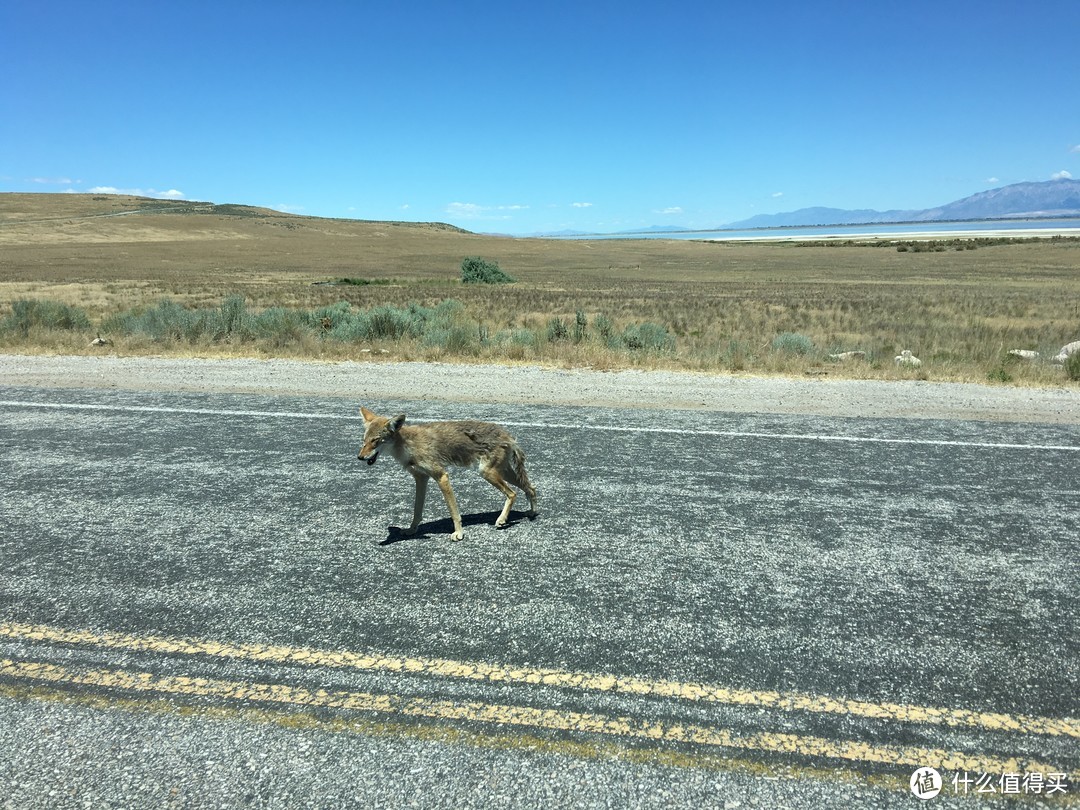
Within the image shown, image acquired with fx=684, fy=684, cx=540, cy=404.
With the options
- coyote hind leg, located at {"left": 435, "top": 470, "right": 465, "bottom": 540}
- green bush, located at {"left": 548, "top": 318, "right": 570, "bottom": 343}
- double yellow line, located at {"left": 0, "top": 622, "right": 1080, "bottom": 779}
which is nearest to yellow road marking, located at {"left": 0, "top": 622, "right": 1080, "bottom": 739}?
double yellow line, located at {"left": 0, "top": 622, "right": 1080, "bottom": 779}

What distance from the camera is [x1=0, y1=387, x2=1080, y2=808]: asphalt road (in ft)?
9.16

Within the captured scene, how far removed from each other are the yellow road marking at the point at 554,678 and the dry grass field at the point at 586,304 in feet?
31.2

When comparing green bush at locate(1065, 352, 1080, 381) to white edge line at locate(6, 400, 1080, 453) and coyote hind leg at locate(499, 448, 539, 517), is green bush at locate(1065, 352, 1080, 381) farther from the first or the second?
coyote hind leg at locate(499, 448, 539, 517)

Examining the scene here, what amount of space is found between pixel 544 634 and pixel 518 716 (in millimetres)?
660

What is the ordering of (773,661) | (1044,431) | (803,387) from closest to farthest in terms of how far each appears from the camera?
(773,661)
(1044,431)
(803,387)

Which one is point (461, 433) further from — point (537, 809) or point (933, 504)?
point (933, 504)

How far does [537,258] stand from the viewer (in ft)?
315

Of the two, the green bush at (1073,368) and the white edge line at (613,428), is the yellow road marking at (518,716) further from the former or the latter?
the green bush at (1073,368)

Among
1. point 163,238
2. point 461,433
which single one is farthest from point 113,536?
point 163,238

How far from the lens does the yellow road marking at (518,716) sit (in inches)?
112

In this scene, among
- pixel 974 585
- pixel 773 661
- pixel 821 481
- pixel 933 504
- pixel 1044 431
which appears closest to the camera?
pixel 773 661

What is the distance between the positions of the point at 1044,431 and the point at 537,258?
298 feet

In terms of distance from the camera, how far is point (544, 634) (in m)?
3.70

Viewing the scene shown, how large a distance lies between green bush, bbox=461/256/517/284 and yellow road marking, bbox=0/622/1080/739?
1888 inches
